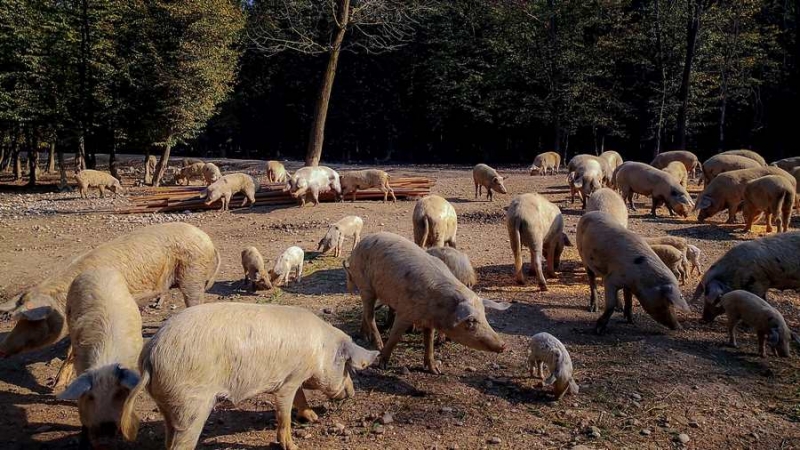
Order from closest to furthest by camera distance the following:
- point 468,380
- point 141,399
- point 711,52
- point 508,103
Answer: point 141,399
point 468,380
point 711,52
point 508,103

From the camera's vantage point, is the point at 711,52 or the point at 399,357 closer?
the point at 399,357

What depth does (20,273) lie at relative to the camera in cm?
1023

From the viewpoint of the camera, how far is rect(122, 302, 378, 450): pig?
4.36 metres

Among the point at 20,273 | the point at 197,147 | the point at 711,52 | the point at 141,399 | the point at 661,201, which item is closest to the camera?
the point at 141,399

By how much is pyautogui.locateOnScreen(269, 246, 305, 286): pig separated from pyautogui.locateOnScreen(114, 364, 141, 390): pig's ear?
179 inches

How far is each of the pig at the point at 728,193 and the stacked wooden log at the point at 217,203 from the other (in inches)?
292

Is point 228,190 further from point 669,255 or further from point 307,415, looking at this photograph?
point 307,415

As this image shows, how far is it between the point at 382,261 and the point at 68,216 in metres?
12.4

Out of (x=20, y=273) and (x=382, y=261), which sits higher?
(x=382, y=261)

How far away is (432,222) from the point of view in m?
9.62

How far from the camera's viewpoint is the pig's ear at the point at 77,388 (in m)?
4.48

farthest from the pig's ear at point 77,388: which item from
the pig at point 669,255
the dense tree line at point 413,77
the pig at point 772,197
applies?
the dense tree line at point 413,77

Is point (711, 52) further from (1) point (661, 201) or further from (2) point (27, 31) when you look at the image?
(2) point (27, 31)

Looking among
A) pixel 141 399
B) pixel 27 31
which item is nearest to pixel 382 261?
pixel 141 399
